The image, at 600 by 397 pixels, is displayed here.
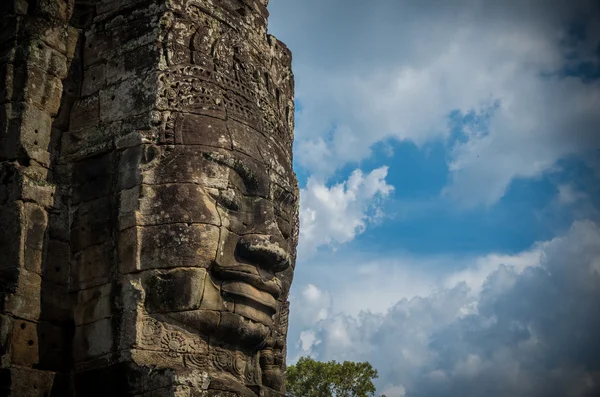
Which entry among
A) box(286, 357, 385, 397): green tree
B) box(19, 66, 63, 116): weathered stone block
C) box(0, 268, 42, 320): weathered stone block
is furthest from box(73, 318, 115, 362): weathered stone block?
box(286, 357, 385, 397): green tree

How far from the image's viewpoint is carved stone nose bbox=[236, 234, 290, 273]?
9.45 meters

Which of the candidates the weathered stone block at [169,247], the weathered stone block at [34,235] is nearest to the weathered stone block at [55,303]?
the weathered stone block at [34,235]

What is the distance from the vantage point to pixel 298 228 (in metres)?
12.0

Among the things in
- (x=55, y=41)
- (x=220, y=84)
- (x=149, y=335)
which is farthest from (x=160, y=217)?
(x=55, y=41)

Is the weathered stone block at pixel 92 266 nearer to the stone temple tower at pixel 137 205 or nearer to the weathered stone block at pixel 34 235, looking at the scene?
the stone temple tower at pixel 137 205

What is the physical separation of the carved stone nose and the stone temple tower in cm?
2

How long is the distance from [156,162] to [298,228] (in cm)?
310

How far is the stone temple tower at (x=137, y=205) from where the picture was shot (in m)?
8.98

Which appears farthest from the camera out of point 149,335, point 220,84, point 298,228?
point 298,228

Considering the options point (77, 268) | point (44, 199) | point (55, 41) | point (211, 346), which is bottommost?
point (211, 346)

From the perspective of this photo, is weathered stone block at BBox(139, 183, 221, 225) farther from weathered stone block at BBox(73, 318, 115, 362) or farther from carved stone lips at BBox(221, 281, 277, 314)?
weathered stone block at BBox(73, 318, 115, 362)

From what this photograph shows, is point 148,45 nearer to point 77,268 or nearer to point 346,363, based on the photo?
point 77,268

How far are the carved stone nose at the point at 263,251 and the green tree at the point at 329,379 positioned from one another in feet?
60.2

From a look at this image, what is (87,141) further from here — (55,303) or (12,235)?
(55,303)
